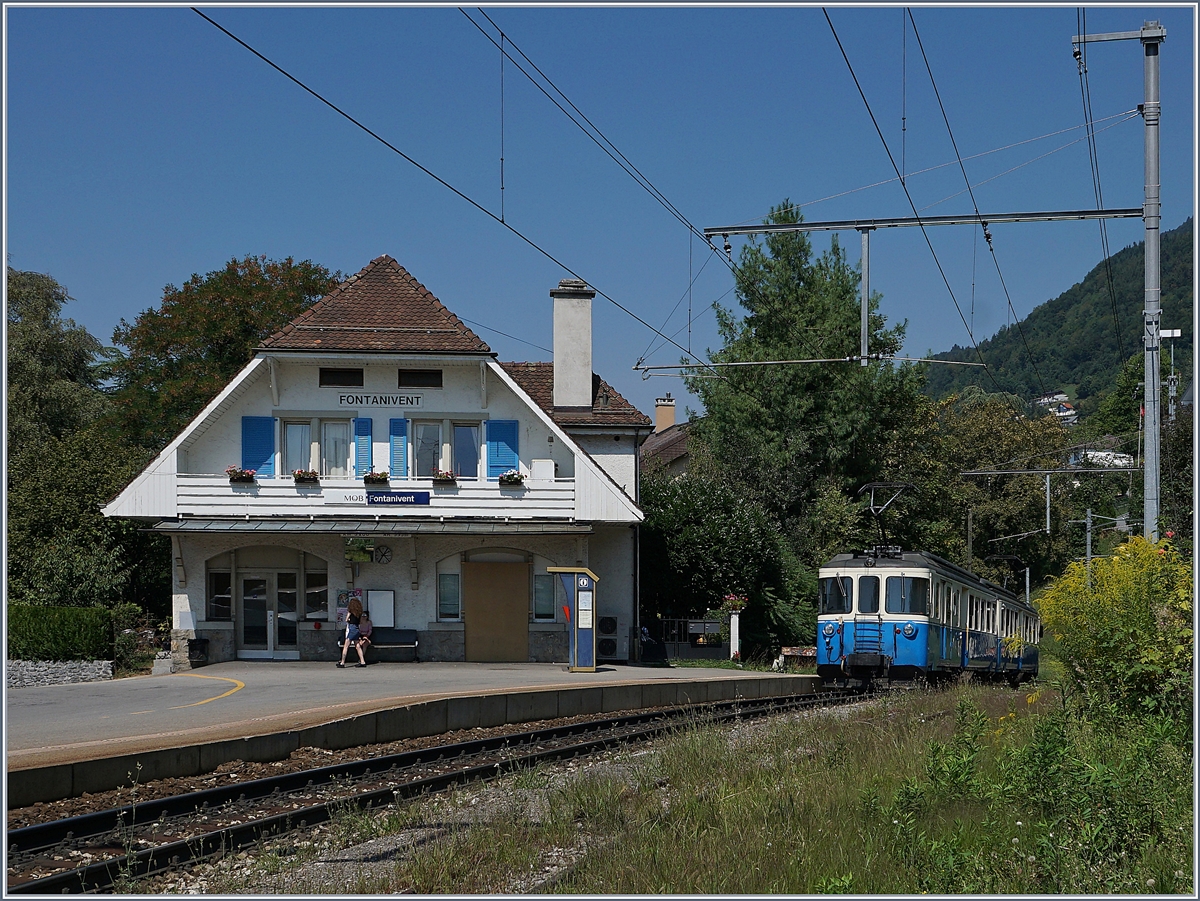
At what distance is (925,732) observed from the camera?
14711mm

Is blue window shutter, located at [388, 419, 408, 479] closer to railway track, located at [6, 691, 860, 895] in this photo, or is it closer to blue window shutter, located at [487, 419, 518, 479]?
blue window shutter, located at [487, 419, 518, 479]

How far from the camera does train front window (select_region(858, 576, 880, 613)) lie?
79.3 ft

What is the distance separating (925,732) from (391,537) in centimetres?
1702

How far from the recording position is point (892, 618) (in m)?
23.9

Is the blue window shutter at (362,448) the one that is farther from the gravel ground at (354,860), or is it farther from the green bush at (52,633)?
the gravel ground at (354,860)

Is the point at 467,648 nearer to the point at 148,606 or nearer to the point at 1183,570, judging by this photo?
the point at 148,606

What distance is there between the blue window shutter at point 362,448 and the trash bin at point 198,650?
17.3 feet

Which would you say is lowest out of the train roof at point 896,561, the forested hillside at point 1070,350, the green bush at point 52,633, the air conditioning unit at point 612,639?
the air conditioning unit at point 612,639

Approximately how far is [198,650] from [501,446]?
28.0ft

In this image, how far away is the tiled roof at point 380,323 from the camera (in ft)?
93.3

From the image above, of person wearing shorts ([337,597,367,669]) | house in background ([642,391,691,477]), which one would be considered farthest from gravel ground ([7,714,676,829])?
house in background ([642,391,691,477])

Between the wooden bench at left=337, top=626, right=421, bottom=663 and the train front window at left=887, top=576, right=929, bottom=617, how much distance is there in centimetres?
1152

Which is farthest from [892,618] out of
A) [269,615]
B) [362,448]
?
[269,615]

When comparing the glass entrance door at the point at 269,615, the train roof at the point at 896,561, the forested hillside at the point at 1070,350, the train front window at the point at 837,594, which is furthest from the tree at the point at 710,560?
the forested hillside at the point at 1070,350
